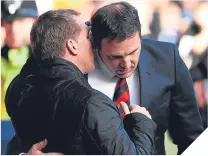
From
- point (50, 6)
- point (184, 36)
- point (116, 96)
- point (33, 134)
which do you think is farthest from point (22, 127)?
point (184, 36)

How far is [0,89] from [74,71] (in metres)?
0.75

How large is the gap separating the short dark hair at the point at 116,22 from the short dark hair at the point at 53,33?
0.12 metres

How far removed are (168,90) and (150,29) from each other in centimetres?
34

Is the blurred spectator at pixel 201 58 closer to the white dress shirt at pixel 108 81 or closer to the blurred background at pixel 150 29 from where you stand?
the blurred background at pixel 150 29

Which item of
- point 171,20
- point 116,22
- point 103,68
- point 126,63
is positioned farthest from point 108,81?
point 171,20

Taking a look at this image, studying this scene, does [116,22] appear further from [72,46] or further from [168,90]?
[168,90]

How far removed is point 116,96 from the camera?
62.1 inches

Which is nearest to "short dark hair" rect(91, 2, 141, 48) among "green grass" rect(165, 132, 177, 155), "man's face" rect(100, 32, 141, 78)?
"man's face" rect(100, 32, 141, 78)

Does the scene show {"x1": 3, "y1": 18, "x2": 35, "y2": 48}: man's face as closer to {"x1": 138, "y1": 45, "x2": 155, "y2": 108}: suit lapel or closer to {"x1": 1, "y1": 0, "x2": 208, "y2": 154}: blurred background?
{"x1": 1, "y1": 0, "x2": 208, "y2": 154}: blurred background

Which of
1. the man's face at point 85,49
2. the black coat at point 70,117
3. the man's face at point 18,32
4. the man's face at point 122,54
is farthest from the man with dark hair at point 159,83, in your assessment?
the man's face at point 18,32

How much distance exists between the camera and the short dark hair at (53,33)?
48.1 inches

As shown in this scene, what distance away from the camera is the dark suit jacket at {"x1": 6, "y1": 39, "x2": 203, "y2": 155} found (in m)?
1.53

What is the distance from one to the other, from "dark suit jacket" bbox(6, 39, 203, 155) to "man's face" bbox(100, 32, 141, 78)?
7cm

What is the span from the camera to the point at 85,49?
1.27 m
